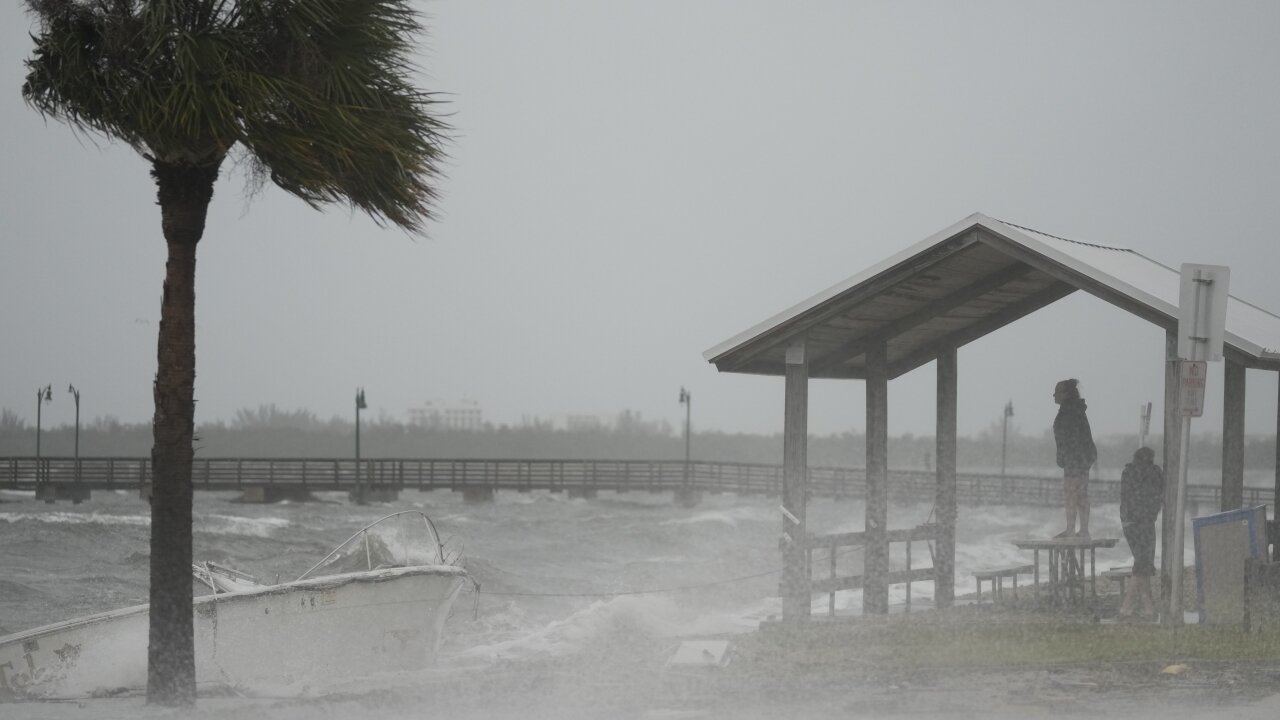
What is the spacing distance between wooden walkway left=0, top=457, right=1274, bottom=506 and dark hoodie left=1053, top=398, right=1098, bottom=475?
4519 cm

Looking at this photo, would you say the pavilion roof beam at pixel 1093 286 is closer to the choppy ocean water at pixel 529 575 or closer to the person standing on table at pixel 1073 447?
the person standing on table at pixel 1073 447

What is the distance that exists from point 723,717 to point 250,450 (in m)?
130

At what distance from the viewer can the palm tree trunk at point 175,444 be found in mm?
9188

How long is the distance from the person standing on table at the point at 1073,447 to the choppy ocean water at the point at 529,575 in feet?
12.4

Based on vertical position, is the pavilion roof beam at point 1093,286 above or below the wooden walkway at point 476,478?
above

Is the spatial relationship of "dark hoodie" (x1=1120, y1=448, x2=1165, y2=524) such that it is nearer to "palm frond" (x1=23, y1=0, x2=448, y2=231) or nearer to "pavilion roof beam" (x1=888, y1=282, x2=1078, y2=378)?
"pavilion roof beam" (x1=888, y1=282, x2=1078, y2=378)

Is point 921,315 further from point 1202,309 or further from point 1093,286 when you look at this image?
point 1202,309

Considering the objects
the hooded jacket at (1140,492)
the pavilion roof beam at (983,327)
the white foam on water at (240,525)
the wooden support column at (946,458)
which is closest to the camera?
the hooded jacket at (1140,492)

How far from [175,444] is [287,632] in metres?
4.28

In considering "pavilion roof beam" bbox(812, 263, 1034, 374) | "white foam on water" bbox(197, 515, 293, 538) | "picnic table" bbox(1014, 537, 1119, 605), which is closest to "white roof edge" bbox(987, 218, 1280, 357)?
"pavilion roof beam" bbox(812, 263, 1034, 374)

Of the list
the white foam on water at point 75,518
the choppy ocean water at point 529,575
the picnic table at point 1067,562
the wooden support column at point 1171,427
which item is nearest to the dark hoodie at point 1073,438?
the picnic table at point 1067,562

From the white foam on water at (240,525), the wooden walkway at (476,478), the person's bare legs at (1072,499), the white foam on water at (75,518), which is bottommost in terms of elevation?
the white foam on water at (240,525)

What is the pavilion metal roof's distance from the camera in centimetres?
1033

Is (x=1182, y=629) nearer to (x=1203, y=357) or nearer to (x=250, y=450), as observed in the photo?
(x=1203, y=357)
